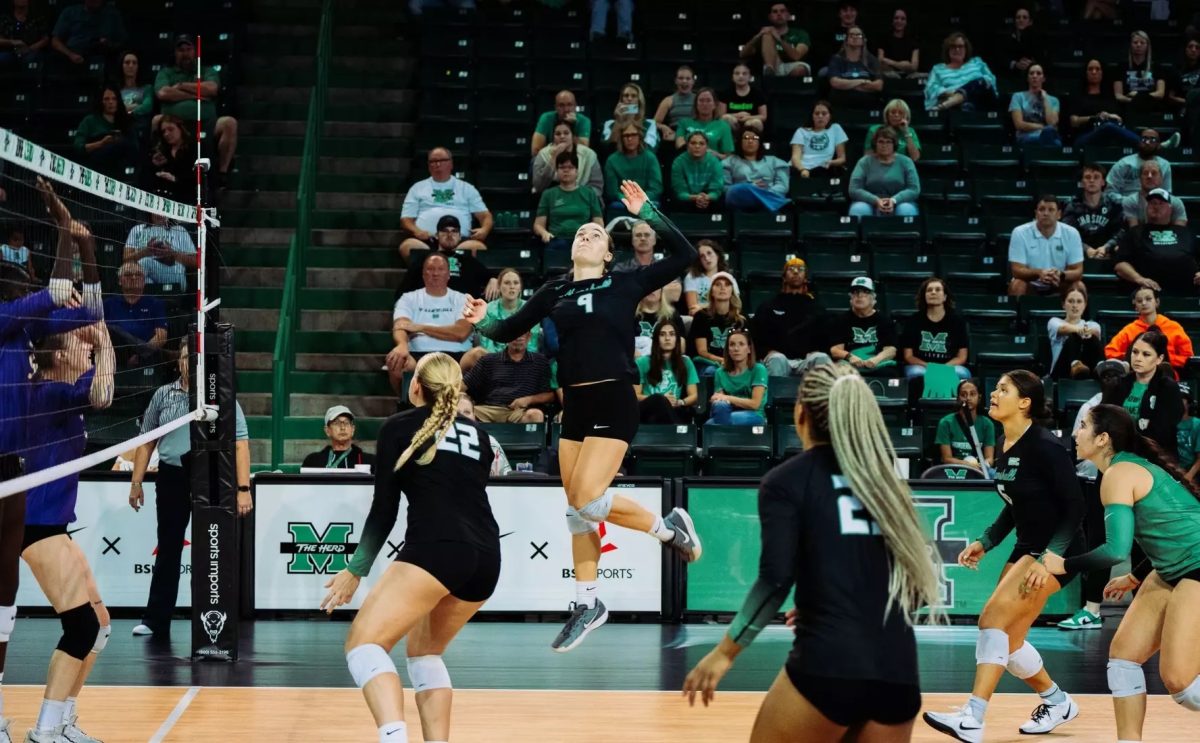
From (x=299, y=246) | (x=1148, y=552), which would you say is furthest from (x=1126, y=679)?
(x=299, y=246)

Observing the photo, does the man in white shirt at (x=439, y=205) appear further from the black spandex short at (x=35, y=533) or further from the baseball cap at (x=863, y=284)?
the black spandex short at (x=35, y=533)

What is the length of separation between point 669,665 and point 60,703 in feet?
13.2

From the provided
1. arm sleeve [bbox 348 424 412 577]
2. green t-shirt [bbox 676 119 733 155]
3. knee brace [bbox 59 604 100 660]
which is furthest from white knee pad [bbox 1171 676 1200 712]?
green t-shirt [bbox 676 119 733 155]

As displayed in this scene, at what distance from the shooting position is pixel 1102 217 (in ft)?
49.5

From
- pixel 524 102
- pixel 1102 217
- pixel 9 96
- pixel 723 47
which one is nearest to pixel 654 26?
pixel 723 47

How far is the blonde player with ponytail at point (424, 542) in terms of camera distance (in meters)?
5.80

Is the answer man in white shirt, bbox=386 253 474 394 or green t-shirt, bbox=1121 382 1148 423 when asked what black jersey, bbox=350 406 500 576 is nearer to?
man in white shirt, bbox=386 253 474 394

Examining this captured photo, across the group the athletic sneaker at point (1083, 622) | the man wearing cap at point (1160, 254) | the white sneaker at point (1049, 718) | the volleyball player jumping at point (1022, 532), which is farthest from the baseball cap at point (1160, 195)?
the white sneaker at point (1049, 718)

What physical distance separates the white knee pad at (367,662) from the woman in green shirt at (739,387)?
6.70 metres

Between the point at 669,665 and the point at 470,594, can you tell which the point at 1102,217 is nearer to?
the point at 669,665

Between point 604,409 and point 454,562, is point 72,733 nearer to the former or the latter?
point 454,562

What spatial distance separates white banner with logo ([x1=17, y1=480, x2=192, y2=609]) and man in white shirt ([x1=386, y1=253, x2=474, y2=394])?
101 inches

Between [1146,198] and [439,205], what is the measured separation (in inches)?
280

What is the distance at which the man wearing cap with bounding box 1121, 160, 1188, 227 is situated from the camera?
577 inches
